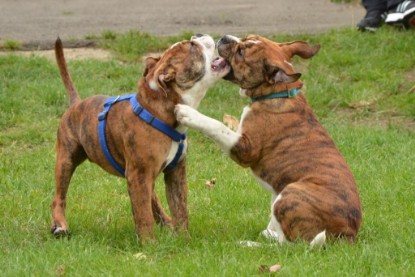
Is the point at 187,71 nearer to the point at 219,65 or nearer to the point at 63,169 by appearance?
the point at 219,65

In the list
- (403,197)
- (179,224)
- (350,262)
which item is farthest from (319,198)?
(403,197)

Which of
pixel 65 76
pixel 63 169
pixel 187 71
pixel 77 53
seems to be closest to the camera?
pixel 187 71

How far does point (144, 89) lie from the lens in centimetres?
648

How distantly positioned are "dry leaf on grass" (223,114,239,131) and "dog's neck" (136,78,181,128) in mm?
3332

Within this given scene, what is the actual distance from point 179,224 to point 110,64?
6101 mm

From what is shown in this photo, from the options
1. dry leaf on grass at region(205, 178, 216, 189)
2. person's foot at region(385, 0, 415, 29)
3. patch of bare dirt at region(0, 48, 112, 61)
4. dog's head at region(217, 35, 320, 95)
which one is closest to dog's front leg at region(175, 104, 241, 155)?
dog's head at region(217, 35, 320, 95)

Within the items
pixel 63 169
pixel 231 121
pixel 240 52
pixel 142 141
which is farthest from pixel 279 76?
pixel 231 121

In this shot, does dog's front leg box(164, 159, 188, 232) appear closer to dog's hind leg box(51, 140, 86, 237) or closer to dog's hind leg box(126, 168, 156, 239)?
dog's hind leg box(126, 168, 156, 239)

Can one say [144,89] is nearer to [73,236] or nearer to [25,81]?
[73,236]

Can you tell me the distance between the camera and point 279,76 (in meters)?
6.51

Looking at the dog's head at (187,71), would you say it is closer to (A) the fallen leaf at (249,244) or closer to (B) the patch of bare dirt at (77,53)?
(A) the fallen leaf at (249,244)

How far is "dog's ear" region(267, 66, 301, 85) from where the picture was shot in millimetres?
6441

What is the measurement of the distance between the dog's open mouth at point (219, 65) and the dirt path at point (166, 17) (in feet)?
23.7

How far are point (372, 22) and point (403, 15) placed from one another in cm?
57
